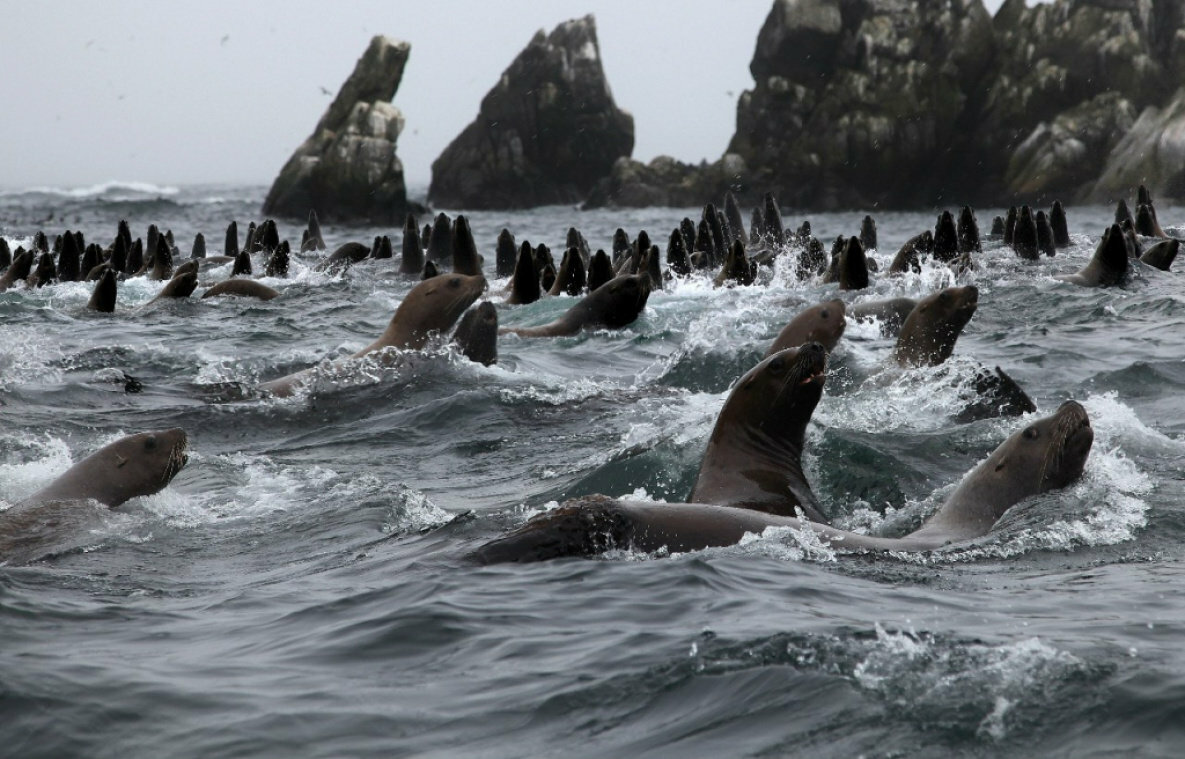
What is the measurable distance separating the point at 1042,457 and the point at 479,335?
6385mm

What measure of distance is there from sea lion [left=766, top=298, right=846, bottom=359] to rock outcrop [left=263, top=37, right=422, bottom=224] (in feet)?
161

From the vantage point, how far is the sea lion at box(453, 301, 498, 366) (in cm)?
1298

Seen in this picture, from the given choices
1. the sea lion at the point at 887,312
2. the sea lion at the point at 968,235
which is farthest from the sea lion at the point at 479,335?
the sea lion at the point at 968,235

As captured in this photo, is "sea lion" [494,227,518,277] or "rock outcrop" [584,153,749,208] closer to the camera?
"sea lion" [494,227,518,277]

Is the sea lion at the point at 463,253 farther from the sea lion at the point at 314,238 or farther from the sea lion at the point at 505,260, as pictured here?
the sea lion at the point at 314,238

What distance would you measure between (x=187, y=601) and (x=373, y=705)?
205 centimetres

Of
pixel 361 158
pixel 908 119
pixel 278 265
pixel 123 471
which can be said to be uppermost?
pixel 908 119

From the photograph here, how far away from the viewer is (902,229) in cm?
4953

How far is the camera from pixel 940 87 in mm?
67688

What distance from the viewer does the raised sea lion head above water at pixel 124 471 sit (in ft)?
27.0

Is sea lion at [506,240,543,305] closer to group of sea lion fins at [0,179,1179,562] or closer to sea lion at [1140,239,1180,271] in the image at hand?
group of sea lion fins at [0,179,1179,562]

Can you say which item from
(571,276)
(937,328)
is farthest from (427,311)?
(571,276)

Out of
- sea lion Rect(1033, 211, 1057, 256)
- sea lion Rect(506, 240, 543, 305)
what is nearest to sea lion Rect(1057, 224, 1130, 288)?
sea lion Rect(1033, 211, 1057, 256)

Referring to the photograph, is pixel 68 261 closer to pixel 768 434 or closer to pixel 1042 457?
pixel 768 434
